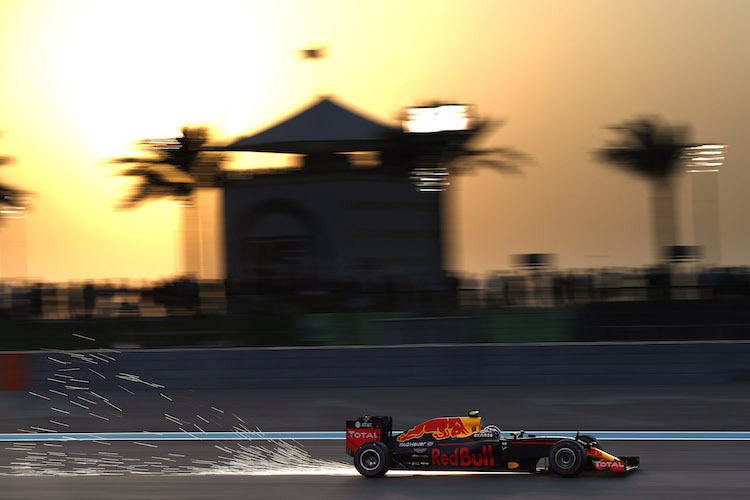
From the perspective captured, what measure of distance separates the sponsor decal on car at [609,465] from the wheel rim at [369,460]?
1584 millimetres

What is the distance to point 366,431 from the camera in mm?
7457

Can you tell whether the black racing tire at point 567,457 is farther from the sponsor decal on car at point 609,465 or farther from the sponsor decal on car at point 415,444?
the sponsor decal on car at point 415,444

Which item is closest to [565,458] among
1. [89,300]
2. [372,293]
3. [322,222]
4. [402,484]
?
[402,484]

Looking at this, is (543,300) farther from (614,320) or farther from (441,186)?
(441,186)

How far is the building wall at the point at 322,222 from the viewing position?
2900 cm

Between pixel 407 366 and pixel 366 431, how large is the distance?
7282 mm

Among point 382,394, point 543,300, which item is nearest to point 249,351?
point 382,394

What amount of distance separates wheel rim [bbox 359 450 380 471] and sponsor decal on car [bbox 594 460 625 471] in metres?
1.58

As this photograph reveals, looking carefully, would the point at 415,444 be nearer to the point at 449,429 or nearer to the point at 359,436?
the point at 449,429

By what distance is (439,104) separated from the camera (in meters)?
26.8

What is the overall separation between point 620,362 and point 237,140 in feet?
62.6

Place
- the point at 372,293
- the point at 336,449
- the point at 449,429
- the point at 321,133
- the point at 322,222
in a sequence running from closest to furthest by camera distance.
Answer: the point at 449,429, the point at 336,449, the point at 372,293, the point at 322,222, the point at 321,133

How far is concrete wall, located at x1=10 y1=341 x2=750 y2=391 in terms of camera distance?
563 inches

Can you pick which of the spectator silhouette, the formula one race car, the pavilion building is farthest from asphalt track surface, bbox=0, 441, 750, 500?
the pavilion building
